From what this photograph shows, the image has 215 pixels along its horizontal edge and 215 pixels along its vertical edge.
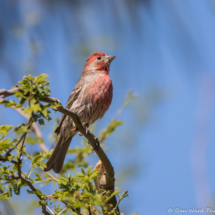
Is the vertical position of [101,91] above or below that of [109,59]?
below

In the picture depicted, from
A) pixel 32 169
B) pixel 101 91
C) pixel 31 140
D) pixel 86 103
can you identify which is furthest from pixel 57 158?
pixel 32 169

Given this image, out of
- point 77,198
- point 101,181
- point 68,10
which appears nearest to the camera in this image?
point 68,10

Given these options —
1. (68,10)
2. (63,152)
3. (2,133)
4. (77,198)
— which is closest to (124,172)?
(63,152)

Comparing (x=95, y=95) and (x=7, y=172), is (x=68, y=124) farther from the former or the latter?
(x=7, y=172)

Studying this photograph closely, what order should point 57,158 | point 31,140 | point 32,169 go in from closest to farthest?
1. point 32,169
2. point 57,158
3. point 31,140

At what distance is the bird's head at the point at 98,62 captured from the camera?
6392 mm

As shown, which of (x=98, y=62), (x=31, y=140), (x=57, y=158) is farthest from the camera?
(x=98, y=62)

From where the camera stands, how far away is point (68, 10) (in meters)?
2.14

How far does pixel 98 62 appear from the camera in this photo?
6.50 meters

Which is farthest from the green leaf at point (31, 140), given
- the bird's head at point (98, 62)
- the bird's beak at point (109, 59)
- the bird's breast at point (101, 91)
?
the bird's beak at point (109, 59)

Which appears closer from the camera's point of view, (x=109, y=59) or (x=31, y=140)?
(x=31, y=140)

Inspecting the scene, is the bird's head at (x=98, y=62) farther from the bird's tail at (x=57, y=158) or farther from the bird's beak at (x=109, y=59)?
the bird's tail at (x=57, y=158)

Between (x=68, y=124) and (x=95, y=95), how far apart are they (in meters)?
0.68

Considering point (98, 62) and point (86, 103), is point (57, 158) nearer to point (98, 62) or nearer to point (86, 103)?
point (86, 103)
